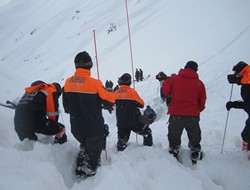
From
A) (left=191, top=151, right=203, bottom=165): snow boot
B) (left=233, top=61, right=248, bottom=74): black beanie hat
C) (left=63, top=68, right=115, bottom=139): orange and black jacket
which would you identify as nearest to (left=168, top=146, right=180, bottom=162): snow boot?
(left=191, top=151, right=203, bottom=165): snow boot

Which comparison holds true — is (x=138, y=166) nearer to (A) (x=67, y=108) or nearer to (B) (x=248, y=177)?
(A) (x=67, y=108)

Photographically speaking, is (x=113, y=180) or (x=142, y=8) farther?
(x=142, y=8)

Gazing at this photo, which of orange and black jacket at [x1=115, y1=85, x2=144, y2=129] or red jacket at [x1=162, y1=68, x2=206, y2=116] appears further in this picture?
orange and black jacket at [x1=115, y1=85, x2=144, y2=129]

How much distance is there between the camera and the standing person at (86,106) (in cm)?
354

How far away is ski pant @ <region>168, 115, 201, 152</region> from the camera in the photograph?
13.4 feet

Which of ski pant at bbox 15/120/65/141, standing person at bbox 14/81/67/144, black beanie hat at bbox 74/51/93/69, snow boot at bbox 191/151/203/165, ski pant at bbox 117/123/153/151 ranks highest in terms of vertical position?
black beanie hat at bbox 74/51/93/69

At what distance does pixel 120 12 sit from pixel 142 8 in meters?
10.2

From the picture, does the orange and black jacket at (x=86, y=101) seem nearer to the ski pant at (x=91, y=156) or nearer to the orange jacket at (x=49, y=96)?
the ski pant at (x=91, y=156)

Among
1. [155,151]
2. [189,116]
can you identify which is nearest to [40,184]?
[155,151]

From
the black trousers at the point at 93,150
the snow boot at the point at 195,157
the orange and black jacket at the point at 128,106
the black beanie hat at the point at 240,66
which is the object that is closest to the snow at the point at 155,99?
the snow boot at the point at 195,157

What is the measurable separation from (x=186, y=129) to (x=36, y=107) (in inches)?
98.3

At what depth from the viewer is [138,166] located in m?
3.60

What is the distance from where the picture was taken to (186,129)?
13.7ft

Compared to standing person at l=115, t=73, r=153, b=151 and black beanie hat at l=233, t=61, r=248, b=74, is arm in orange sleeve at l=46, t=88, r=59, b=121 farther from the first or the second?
black beanie hat at l=233, t=61, r=248, b=74
